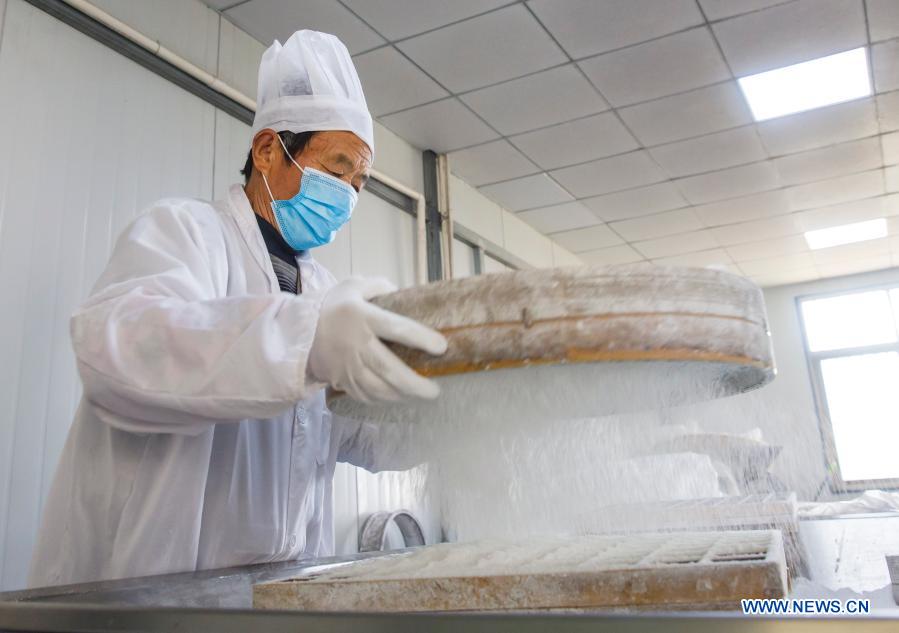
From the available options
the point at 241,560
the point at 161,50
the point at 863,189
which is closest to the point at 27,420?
the point at 241,560

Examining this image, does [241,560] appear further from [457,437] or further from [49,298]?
[49,298]

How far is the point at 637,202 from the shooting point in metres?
5.31

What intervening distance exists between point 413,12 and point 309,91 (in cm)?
171

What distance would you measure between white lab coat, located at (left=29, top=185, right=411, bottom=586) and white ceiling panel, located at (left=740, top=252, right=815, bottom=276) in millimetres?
6163

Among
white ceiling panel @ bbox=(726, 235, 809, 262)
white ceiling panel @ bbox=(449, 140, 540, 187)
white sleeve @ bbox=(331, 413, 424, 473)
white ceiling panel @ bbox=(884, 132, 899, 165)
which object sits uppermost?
white ceiling panel @ bbox=(884, 132, 899, 165)

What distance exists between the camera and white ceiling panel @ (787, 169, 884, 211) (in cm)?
518

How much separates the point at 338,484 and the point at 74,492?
211 centimetres

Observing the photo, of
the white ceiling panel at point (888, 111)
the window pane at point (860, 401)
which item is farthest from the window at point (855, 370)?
the white ceiling panel at point (888, 111)

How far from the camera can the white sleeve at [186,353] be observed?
0.87m

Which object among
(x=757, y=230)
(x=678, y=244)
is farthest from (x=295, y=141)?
(x=757, y=230)

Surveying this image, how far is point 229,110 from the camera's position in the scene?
2898 mm

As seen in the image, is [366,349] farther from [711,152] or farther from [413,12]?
[711,152]

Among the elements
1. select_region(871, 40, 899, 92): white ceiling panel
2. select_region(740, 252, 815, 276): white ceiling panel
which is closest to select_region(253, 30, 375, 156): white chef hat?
select_region(871, 40, 899, 92): white ceiling panel

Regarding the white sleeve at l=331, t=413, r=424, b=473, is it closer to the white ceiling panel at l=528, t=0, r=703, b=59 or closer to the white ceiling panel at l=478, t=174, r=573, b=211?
the white ceiling panel at l=528, t=0, r=703, b=59
